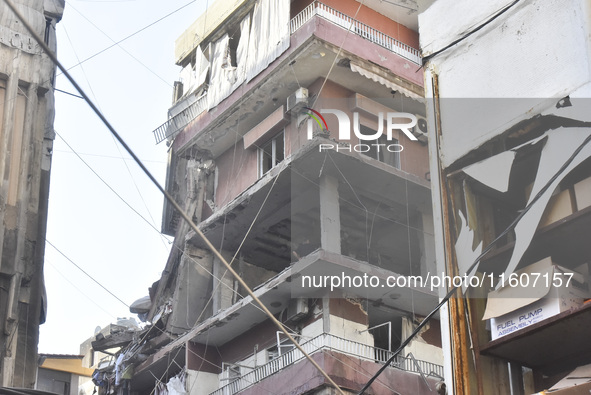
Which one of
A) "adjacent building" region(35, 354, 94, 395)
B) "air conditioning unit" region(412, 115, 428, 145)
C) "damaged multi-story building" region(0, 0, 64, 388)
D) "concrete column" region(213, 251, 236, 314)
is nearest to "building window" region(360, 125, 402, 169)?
"air conditioning unit" region(412, 115, 428, 145)

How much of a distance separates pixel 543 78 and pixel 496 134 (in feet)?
2.39

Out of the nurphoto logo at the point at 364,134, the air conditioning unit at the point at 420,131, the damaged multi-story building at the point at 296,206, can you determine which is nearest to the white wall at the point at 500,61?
the damaged multi-story building at the point at 296,206

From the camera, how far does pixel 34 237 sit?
13156 mm

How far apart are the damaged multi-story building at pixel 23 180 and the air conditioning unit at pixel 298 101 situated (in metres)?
9.75

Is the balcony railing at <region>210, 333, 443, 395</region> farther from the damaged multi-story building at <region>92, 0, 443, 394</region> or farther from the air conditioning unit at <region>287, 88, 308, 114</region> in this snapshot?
the air conditioning unit at <region>287, 88, 308, 114</region>

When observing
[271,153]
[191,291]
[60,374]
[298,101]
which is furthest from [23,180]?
[60,374]

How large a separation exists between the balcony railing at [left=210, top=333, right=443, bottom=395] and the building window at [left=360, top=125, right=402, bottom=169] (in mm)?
4989

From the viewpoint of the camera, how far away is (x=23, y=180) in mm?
13258

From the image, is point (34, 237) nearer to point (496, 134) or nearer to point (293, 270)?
point (496, 134)

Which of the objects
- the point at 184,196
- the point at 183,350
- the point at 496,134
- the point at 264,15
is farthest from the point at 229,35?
the point at 496,134

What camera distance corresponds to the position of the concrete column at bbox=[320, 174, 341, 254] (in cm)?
2241

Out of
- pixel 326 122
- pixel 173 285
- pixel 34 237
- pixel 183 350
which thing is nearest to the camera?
pixel 34 237

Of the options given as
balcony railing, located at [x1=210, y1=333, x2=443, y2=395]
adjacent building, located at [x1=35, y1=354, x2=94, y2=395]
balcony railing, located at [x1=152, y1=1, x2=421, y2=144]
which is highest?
balcony railing, located at [x1=152, y1=1, x2=421, y2=144]

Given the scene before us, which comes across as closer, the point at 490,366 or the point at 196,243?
the point at 490,366
